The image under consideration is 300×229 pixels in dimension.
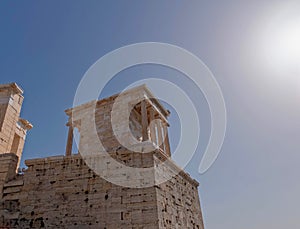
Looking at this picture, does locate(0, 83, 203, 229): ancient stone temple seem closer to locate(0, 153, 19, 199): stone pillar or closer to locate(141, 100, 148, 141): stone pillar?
locate(0, 153, 19, 199): stone pillar

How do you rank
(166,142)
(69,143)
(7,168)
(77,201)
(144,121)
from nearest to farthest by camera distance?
(77,201) < (7,168) < (144,121) < (69,143) < (166,142)

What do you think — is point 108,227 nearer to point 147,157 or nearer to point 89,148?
point 147,157

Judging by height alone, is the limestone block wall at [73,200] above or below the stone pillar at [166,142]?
below

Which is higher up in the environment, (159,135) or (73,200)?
(159,135)

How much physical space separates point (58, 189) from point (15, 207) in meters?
1.31

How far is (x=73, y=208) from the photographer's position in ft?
21.5

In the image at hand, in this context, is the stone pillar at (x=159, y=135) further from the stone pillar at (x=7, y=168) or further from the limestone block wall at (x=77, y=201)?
the stone pillar at (x=7, y=168)

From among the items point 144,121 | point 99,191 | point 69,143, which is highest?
point 144,121

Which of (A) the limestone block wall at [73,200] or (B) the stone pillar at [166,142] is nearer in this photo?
(A) the limestone block wall at [73,200]

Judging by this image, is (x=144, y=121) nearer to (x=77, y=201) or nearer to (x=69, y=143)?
(x=69, y=143)

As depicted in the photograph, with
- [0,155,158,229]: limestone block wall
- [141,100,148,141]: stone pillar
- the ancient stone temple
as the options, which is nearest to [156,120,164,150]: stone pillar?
[141,100,148,141]: stone pillar

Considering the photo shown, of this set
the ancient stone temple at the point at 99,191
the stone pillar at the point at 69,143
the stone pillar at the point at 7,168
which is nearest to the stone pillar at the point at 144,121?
the ancient stone temple at the point at 99,191

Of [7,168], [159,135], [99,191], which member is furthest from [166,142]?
[7,168]

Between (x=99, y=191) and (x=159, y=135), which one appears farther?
(x=159, y=135)
